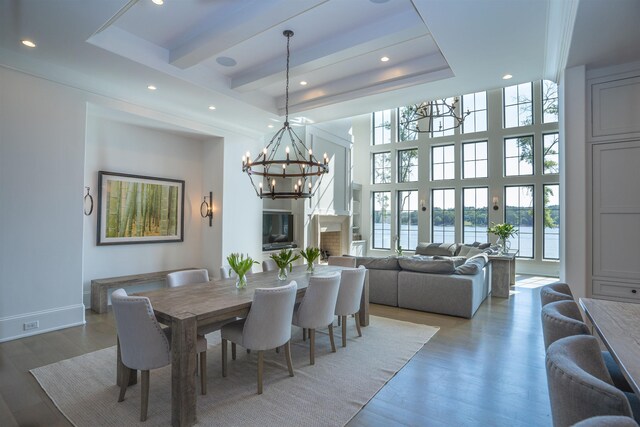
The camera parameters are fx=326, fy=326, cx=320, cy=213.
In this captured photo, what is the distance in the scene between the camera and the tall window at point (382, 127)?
11.5m

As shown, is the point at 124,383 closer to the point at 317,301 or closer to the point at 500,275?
the point at 317,301

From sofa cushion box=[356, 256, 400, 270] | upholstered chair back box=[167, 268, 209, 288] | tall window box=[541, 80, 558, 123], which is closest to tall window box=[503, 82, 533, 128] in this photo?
tall window box=[541, 80, 558, 123]

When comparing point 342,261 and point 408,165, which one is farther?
point 408,165

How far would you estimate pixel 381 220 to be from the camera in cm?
1154

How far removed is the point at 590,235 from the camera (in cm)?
354

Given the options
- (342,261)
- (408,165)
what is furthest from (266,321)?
(408,165)

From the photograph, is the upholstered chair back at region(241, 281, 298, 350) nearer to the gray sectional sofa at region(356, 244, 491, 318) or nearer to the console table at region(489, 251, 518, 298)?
the gray sectional sofa at region(356, 244, 491, 318)

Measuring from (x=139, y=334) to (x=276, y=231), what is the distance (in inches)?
200

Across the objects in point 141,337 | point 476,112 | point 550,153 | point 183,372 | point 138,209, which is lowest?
point 183,372

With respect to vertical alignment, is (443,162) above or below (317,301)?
above

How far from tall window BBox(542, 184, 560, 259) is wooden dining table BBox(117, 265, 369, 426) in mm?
8193

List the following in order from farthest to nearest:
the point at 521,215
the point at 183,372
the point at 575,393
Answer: the point at 521,215
the point at 183,372
the point at 575,393

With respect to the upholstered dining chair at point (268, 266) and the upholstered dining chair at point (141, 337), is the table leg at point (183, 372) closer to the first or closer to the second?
the upholstered dining chair at point (141, 337)

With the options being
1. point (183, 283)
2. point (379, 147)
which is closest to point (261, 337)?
point (183, 283)
